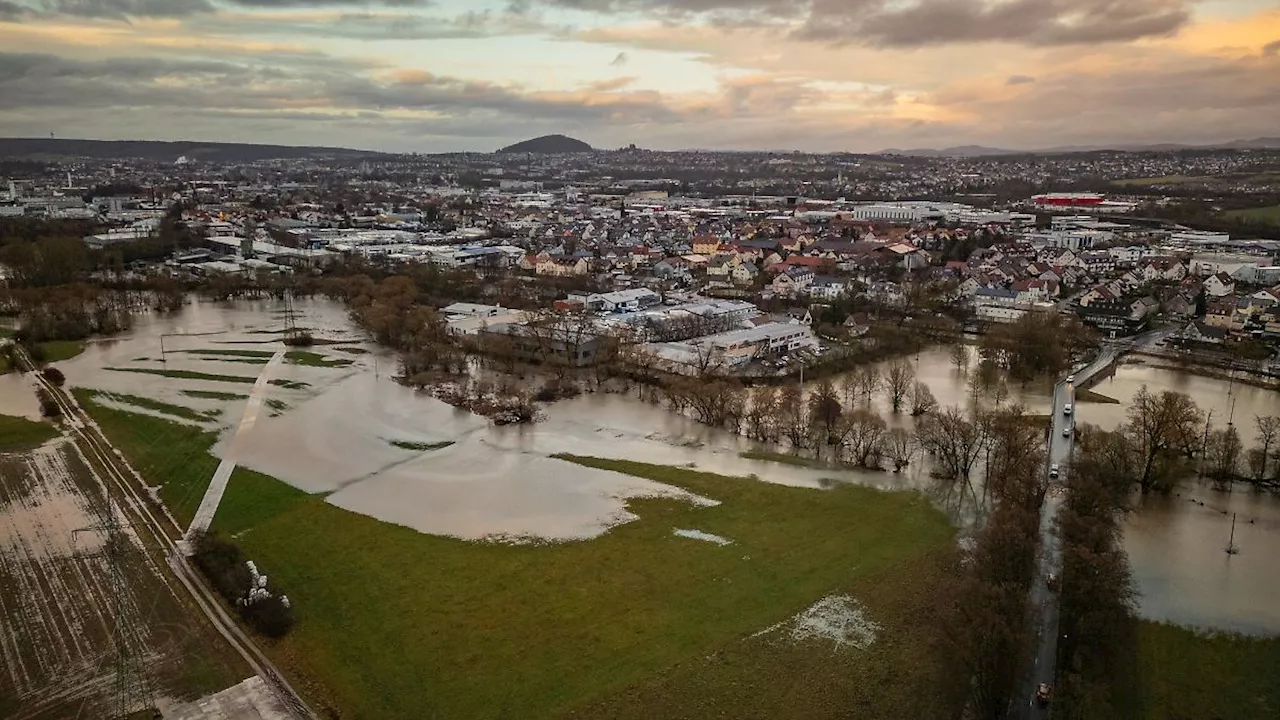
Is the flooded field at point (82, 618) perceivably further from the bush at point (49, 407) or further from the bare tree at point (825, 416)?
the bare tree at point (825, 416)

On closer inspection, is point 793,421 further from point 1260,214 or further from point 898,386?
point 1260,214

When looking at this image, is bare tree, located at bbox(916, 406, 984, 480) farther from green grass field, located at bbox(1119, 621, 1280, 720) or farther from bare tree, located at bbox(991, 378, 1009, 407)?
green grass field, located at bbox(1119, 621, 1280, 720)

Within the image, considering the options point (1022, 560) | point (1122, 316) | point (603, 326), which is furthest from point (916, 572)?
point (1122, 316)

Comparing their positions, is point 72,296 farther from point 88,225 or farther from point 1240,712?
point 1240,712

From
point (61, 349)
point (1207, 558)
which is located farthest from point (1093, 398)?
point (61, 349)

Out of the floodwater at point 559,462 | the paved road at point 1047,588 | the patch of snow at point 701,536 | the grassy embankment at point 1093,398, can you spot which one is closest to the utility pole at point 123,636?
the floodwater at point 559,462

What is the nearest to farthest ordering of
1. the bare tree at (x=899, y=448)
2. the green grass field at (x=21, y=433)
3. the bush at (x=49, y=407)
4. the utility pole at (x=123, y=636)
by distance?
the utility pole at (x=123, y=636)
the bare tree at (x=899, y=448)
the green grass field at (x=21, y=433)
the bush at (x=49, y=407)
